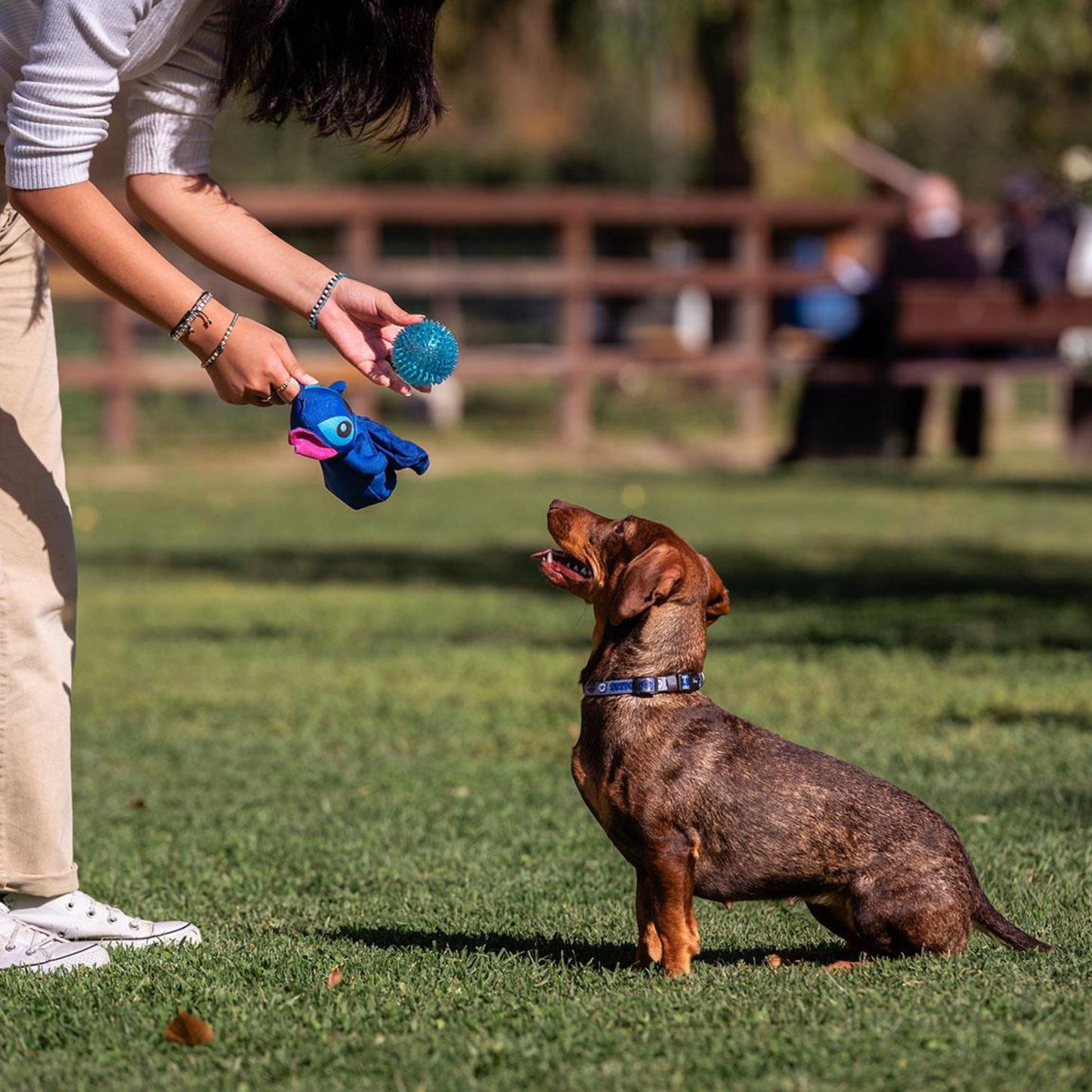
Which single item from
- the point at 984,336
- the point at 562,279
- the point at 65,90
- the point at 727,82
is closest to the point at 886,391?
the point at 984,336

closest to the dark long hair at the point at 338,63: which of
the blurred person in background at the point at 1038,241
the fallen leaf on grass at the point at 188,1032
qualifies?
the fallen leaf on grass at the point at 188,1032

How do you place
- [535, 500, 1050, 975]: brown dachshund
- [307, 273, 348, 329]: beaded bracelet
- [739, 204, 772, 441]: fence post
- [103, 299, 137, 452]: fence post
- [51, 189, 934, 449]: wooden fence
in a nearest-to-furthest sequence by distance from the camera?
1. [535, 500, 1050, 975]: brown dachshund
2. [307, 273, 348, 329]: beaded bracelet
3. [103, 299, 137, 452]: fence post
4. [51, 189, 934, 449]: wooden fence
5. [739, 204, 772, 441]: fence post

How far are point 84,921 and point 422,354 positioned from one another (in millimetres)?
1471

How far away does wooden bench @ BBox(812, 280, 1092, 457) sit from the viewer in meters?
16.5

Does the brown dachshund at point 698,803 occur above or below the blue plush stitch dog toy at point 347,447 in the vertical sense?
below

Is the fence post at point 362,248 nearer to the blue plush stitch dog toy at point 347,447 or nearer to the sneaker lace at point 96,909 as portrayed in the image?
the sneaker lace at point 96,909

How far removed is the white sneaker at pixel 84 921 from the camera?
4031 mm

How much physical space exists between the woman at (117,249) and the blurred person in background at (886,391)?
1299cm

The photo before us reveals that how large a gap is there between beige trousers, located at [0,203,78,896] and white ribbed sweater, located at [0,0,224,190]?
0.44 meters

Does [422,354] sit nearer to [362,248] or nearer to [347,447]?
[347,447]

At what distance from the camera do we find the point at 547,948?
161 inches

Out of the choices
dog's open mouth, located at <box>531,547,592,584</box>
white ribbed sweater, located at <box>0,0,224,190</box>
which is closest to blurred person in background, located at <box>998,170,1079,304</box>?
dog's open mouth, located at <box>531,547,592,584</box>

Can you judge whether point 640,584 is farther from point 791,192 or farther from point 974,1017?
point 791,192

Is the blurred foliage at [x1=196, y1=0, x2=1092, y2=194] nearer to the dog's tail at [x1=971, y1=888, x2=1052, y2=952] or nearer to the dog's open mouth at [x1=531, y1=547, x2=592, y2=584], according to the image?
the dog's open mouth at [x1=531, y1=547, x2=592, y2=584]
